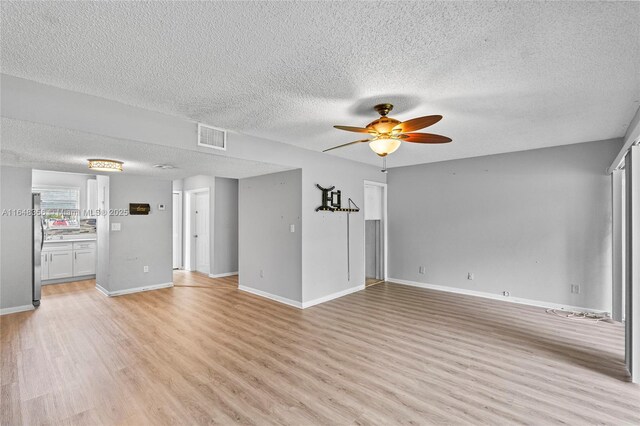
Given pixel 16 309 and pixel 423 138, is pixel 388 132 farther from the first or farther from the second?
pixel 16 309

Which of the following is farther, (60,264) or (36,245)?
(60,264)

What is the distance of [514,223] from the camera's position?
4938 millimetres

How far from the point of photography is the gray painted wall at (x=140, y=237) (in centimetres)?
539

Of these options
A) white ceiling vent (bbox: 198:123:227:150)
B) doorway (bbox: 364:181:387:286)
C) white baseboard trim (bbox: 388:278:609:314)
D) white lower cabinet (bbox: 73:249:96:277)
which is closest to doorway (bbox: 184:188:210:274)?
white lower cabinet (bbox: 73:249:96:277)

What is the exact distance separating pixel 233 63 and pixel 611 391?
389cm

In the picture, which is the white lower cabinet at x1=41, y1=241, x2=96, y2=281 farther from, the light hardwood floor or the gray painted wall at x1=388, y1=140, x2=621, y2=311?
the gray painted wall at x1=388, y1=140, x2=621, y2=311

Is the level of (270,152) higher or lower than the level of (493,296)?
higher

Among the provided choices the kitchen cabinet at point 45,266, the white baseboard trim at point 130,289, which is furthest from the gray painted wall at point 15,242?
the kitchen cabinet at point 45,266

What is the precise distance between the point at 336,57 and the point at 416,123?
0.90 m

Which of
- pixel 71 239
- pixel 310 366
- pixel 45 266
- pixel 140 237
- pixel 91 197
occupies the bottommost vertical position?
pixel 310 366

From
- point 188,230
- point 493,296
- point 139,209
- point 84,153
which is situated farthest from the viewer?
point 188,230

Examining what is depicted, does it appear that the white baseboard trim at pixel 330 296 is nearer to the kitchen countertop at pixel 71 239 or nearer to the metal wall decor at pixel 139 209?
the metal wall decor at pixel 139 209

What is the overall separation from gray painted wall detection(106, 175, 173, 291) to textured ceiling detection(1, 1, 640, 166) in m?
3.29

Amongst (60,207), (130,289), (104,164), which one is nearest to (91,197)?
(60,207)
